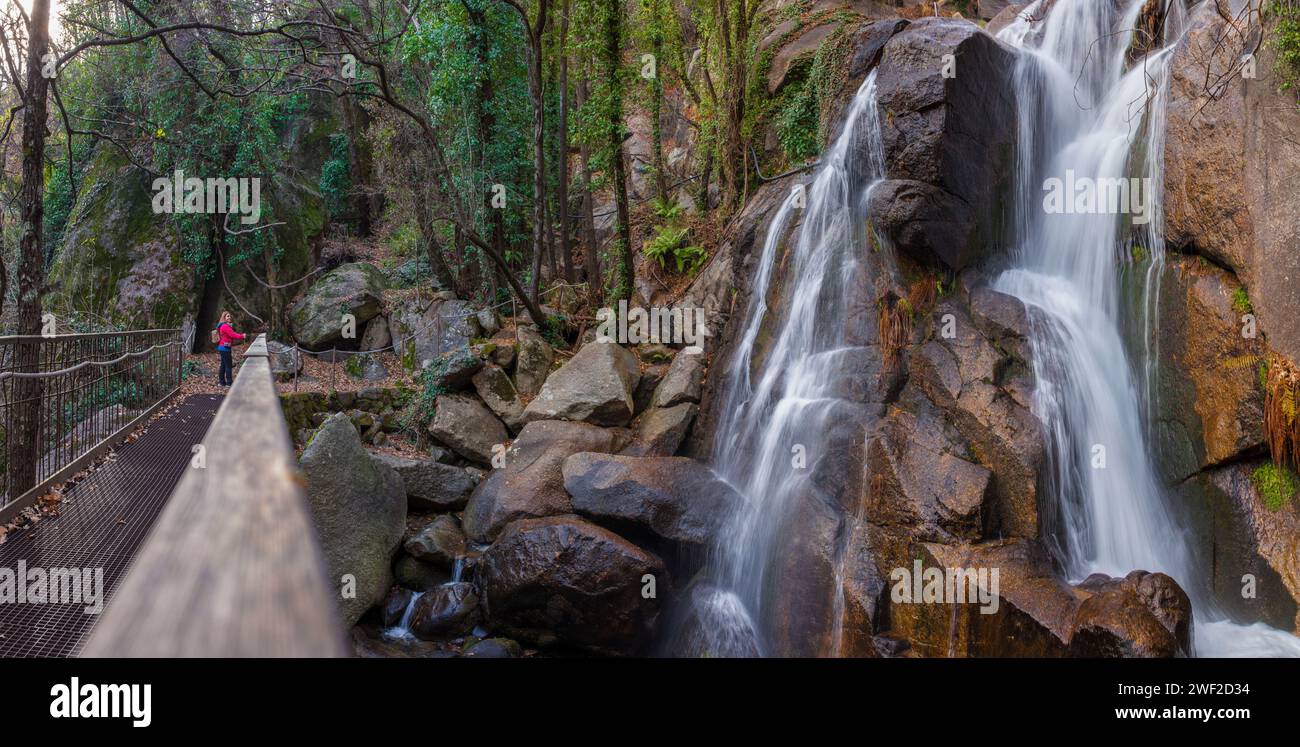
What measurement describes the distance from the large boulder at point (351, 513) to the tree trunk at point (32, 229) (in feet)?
9.45

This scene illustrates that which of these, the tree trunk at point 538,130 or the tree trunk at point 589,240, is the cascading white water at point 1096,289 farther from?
the tree trunk at point 589,240

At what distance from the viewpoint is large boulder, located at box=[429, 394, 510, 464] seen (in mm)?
13531

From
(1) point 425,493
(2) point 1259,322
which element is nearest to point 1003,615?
(2) point 1259,322

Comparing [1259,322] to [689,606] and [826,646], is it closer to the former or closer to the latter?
[826,646]

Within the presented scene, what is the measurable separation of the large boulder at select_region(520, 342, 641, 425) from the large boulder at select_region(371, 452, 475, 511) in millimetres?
1734

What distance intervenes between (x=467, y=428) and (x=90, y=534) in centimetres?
746

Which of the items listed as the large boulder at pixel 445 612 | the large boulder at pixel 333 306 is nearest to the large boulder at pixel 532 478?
the large boulder at pixel 445 612

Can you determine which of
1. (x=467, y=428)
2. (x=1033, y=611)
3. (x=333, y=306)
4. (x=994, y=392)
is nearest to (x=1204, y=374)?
(x=994, y=392)

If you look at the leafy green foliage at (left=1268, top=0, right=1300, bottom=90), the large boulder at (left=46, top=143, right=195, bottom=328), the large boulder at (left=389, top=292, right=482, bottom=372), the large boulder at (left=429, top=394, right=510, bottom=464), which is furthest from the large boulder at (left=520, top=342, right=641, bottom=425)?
the large boulder at (left=46, top=143, right=195, bottom=328)

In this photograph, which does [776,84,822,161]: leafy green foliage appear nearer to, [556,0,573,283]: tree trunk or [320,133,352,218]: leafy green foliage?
[556,0,573,283]: tree trunk

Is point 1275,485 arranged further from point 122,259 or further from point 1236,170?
point 122,259

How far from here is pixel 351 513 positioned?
9812mm

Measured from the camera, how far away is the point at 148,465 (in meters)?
8.90

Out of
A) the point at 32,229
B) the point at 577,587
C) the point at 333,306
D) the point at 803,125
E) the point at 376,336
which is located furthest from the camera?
the point at 333,306
